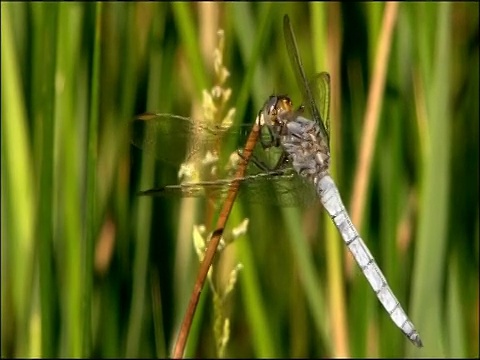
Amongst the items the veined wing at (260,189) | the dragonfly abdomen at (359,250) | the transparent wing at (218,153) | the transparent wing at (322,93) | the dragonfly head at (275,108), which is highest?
the transparent wing at (322,93)

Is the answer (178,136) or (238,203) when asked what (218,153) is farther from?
(238,203)

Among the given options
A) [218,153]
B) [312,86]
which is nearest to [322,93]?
[312,86]

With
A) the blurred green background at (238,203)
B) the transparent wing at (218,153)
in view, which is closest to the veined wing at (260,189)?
the transparent wing at (218,153)

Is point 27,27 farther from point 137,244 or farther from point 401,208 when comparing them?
point 401,208

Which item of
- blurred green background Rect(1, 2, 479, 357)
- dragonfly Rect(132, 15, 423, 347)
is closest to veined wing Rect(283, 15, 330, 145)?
dragonfly Rect(132, 15, 423, 347)

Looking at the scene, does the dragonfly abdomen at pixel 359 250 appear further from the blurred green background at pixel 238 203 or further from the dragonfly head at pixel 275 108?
the blurred green background at pixel 238 203

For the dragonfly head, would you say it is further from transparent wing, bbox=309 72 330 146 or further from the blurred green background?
the blurred green background

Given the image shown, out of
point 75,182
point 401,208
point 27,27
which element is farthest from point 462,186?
point 27,27
